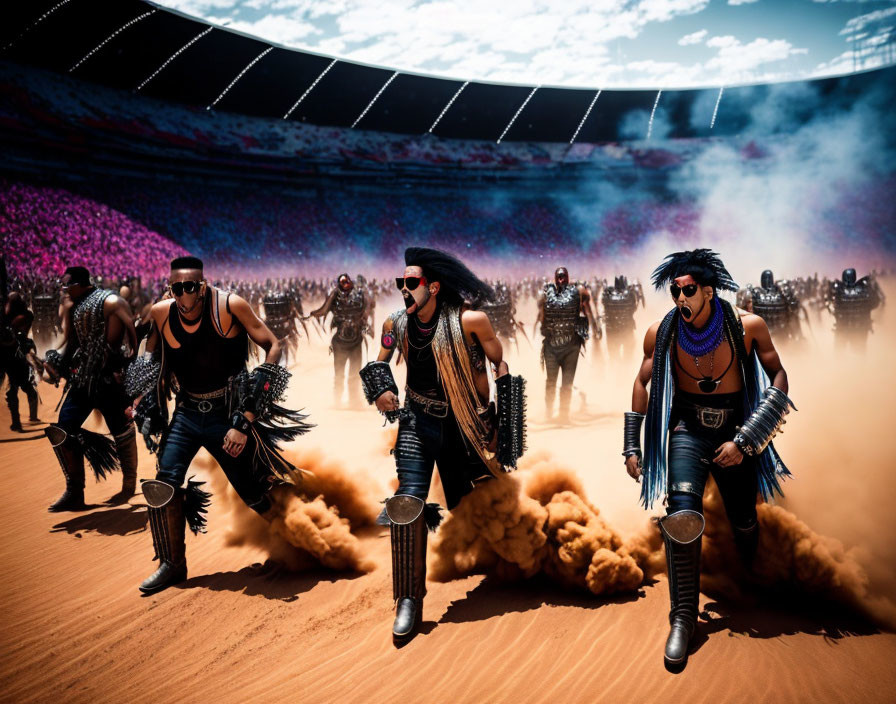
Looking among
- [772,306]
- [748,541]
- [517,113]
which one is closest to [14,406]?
[748,541]

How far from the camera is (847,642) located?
10.2ft

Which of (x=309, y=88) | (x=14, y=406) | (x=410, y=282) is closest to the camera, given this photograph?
(x=410, y=282)

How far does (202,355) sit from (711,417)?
2.93 meters

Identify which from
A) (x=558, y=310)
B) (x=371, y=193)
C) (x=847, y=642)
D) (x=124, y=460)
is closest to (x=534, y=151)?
(x=371, y=193)

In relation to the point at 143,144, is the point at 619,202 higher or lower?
lower

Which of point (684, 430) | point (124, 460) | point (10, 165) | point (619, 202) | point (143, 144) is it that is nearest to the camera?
point (684, 430)

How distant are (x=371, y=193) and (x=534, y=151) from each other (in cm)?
920

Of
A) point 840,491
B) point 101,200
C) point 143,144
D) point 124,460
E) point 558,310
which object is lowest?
point 124,460

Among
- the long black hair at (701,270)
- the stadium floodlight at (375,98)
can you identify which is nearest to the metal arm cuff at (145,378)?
the long black hair at (701,270)

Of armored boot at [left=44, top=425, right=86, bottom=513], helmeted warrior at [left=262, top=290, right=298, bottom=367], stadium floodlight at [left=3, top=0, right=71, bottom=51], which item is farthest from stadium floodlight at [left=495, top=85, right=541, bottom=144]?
armored boot at [left=44, top=425, right=86, bottom=513]

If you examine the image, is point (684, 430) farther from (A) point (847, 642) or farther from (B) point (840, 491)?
(B) point (840, 491)

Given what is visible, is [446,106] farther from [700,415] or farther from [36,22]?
[700,415]

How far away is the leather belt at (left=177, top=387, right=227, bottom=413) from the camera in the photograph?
13.6ft

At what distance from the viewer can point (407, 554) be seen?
344 centimetres
